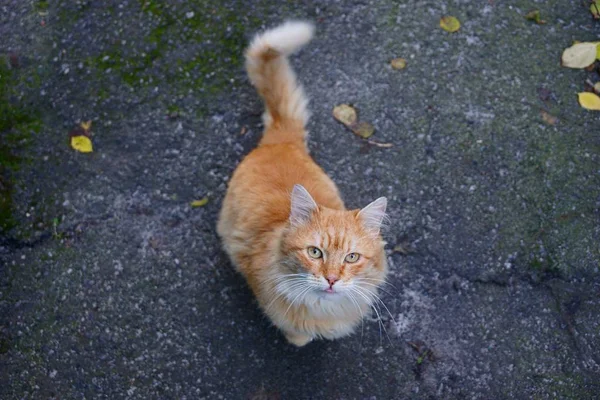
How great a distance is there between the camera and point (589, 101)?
3.43 metres

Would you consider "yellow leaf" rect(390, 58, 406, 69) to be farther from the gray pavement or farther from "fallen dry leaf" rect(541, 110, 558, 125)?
"fallen dry leaf" rect(541, 110, 558, 125)

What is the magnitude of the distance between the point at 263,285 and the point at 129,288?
2.79 ft

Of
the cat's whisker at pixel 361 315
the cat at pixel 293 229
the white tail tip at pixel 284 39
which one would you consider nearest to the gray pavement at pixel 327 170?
the cat's whisker at pixel 361 315

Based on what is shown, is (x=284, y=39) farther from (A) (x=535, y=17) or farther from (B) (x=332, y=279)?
(A) (x=535, y=17)

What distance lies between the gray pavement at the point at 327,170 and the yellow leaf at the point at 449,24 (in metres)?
0.05

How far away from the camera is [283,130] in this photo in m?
3.03

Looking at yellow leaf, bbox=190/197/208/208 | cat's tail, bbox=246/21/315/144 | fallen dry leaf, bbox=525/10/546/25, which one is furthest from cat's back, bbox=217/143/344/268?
fallen dry leaf, bbox=525/10/546/25

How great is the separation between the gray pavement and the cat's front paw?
0.20 feet

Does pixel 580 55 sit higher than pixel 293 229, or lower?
lower

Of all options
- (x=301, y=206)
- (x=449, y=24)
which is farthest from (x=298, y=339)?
(x=449, y=24)

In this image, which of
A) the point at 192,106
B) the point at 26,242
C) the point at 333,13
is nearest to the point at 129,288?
the point at 26,242

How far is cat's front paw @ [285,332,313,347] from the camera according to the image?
2814 millimetres

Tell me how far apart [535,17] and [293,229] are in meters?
2.36

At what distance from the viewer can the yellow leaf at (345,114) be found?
3457 mm
